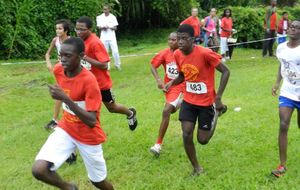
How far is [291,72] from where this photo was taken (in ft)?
17.5

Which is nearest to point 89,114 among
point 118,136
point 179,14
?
point 118,136

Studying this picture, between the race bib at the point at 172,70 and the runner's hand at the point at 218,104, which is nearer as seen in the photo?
the runner's hand at the point at 218,104

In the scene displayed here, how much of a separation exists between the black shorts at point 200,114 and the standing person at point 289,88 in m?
0.80

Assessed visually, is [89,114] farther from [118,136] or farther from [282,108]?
[118,136]

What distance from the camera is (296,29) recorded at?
5.31 meters

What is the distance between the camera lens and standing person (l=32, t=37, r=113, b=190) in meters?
4.12

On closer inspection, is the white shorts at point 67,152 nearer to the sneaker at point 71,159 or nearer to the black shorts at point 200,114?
the black shorts at point 200,114

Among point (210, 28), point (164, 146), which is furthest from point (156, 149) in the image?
point (210, 28)

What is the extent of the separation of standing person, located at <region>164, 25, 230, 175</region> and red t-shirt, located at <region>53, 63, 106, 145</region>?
1338 mm

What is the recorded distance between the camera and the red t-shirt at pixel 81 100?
4.19 metres

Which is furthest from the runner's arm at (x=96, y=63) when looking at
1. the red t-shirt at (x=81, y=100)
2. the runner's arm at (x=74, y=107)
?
the runner's arm at (x=74, y=107)

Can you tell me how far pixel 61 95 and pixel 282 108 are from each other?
107 inches

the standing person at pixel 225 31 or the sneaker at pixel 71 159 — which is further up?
the sneaker at pixel 71 159

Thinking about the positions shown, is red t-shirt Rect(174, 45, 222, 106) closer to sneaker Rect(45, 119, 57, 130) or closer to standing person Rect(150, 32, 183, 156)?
standing person Rect(150, 32, 183, 156)
